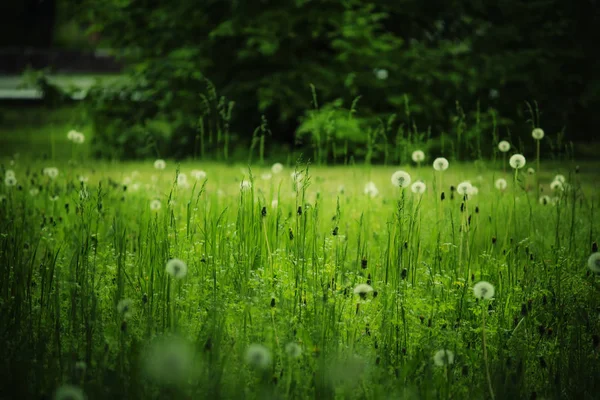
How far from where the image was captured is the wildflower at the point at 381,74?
10.6 metres

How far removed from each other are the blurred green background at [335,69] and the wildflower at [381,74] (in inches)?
1.2

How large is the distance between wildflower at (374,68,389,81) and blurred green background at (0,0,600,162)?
31 mm

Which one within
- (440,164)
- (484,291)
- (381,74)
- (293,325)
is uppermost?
(381,74)

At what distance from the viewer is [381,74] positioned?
10992mm

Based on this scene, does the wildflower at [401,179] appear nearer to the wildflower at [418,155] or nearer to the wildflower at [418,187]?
the wildflower at [418,187]

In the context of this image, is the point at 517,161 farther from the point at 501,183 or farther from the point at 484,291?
the point at 484,291

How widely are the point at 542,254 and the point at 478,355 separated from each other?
1.25 metres

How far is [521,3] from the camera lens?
36.2 ft

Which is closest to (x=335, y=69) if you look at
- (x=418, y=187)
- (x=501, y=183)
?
(x=501, y=183)

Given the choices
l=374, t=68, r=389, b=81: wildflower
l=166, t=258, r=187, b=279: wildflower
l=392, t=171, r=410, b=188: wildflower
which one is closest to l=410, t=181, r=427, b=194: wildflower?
l=392, t=171, r=410, b=188: wildflower

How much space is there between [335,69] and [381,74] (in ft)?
2.54

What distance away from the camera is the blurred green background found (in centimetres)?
1029

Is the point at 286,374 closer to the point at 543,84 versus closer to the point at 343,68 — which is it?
the point at 343,68

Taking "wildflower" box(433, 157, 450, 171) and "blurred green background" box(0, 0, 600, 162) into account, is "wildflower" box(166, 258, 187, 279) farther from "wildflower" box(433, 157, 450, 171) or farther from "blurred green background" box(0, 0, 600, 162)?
"blurred green background" box(0, 0, 600, 162)
